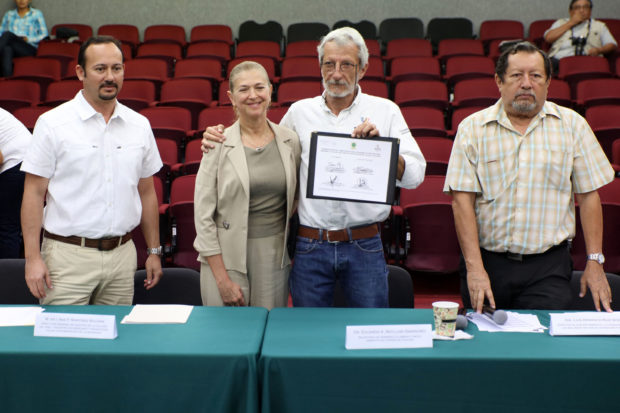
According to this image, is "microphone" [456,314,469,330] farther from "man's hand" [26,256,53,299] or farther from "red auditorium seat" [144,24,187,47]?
"red auditorium seat" [144,24,187,47]

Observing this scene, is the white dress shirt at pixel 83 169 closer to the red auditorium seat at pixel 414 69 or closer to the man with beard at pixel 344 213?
the man with beard at pixel 344 213

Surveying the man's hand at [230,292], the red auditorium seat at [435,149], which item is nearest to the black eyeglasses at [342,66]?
the man's hand at [230,292]

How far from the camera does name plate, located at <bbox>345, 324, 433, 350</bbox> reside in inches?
68.7

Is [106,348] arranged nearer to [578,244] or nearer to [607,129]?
[578,244]

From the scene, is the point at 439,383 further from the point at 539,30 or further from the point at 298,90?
the point at 539,30

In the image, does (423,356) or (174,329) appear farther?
(174,329)

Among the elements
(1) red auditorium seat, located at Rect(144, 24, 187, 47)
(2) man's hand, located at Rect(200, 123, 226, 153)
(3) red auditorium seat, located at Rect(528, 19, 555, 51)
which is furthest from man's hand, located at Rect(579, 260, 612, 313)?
(1) red auditorium seat, located at Rect(144, 24, 187, 47)

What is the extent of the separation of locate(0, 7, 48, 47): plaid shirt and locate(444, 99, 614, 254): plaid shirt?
812 cm

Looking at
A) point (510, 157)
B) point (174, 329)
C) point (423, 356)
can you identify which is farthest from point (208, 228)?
point (510, 157)

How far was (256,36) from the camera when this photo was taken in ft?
29.3

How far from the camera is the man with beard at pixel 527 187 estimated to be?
230 cm

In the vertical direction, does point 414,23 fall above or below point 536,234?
above

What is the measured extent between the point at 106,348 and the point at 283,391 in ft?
1.77

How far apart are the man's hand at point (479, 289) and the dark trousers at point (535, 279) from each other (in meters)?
0.12
